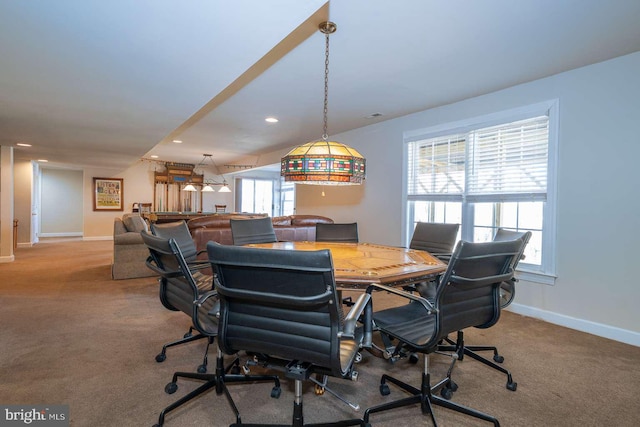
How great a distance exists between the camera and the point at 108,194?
9742 millimetres

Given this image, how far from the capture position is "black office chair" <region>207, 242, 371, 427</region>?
46.2 inches

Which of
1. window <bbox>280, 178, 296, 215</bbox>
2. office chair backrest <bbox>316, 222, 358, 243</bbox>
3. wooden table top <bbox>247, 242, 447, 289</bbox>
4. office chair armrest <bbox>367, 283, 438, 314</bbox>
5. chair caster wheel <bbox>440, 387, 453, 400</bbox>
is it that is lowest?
chair caster wheel <bbox>440, 387, 453, 400</bbox>

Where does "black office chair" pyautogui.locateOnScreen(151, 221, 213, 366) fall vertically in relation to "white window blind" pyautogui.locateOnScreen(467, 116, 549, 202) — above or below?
below

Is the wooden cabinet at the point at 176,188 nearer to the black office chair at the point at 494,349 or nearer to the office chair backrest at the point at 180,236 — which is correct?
the office chair backrest at the point at 180,236

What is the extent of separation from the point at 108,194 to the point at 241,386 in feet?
32.1

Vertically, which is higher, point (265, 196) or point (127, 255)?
point (265, 196)

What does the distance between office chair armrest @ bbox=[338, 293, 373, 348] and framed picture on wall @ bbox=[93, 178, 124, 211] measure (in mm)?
10393

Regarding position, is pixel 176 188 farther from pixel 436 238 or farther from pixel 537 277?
pixel 537 277

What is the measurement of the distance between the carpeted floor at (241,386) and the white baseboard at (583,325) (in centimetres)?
10

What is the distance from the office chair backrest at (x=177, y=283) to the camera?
5.42ft

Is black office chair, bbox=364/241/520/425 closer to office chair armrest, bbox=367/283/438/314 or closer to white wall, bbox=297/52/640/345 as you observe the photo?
office chair armrest, bbox=367/283/438/314

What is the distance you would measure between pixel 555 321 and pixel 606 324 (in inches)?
15.9

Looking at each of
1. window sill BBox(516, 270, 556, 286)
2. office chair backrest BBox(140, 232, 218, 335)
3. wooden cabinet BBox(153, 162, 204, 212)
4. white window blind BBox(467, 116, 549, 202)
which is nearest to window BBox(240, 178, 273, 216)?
wooden cabinet BBox(153, 162, 204, 212)

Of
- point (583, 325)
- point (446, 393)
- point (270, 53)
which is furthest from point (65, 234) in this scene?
point (583, 325)
